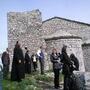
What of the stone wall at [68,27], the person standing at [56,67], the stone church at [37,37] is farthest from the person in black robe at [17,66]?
the stone wall at [68,27]

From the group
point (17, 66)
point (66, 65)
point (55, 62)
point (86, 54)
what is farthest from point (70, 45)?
point (66, 65)

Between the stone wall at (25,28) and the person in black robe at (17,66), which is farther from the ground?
the stone wall at (25,28)

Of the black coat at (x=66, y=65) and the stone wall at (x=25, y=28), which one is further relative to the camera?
the stone wall at (x=25, y=28)

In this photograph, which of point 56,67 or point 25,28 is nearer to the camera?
point 56,67

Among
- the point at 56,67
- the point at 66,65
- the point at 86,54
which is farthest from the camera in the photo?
the point at 86,54

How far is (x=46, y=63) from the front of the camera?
1308 inches

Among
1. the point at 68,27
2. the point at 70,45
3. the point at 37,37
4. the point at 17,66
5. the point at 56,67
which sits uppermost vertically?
the point at 68,27

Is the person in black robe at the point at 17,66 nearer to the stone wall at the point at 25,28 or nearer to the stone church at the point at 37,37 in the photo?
the stone church at the point at 37,37

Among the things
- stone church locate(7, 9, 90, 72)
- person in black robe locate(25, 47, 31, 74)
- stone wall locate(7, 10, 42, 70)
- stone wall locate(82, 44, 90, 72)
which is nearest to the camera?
person in black robe locate(25, 47, 31, 74)

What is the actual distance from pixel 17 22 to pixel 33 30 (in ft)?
5.37

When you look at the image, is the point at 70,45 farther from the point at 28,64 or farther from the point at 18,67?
the point at 18,67

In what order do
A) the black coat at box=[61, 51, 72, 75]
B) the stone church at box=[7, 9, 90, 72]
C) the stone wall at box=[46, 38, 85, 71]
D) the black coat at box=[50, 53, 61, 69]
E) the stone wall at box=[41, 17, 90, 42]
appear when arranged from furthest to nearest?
the stone wall at box=[41, 17, 90, 42] < the stone church at box=[7, 9, 90, 72] < the stone wall at box=[46, 38, 85, 71] < the black coat at box=[50, 53, 61, 69] < the black coat at box=[61, 51, 72, 75]

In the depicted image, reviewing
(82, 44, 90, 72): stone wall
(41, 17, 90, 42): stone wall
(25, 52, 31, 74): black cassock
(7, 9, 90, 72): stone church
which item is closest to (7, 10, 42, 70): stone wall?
(7, 9, 90, 72): stone church

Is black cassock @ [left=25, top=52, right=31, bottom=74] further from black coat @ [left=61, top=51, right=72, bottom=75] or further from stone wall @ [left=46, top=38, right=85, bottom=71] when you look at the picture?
stone wall @ [left=46, top=38, right=85, bottom=71]
